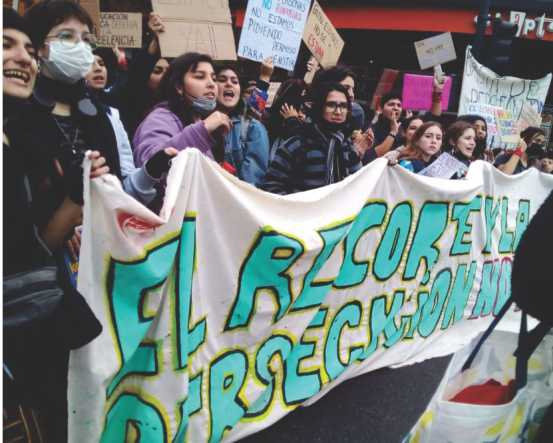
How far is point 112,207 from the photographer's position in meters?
1.86

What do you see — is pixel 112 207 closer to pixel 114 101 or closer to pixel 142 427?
pixel 142 427

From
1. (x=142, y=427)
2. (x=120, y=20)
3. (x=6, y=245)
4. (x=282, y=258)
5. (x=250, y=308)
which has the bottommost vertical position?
(x=142, y=427)

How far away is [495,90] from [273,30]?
11.7ft

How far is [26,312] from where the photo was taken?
146 centimetres

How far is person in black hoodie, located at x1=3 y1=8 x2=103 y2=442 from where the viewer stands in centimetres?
150

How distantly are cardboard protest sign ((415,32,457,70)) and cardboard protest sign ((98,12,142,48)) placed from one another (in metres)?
3.51

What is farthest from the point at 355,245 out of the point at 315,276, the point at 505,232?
the point at 505,232

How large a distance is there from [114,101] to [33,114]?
6.75ft

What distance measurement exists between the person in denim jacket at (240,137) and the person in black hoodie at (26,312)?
71.0 inches

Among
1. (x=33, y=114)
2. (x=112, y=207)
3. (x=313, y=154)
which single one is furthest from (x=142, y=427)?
(x=313, y=154)

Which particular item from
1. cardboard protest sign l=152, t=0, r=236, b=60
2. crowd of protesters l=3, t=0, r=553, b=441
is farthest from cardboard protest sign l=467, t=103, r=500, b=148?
cardboard protest sign l=152, t=0, r=236, b=60

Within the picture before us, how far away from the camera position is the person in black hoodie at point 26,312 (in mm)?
1500

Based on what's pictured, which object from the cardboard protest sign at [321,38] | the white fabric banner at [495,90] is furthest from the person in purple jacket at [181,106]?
the white fabric banner at [495,90]

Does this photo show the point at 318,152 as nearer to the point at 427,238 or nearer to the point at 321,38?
the point at 427,238
